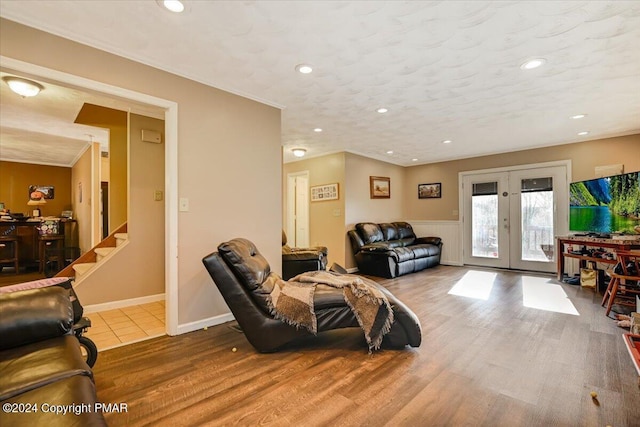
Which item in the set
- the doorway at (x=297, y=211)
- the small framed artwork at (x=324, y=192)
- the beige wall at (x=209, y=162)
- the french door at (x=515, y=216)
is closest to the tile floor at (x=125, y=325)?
the beige wall at (x=209, y=162)

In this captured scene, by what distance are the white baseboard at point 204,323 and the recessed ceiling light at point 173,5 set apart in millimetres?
2612

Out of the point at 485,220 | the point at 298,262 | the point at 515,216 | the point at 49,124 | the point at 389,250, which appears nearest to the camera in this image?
the point at 298,262

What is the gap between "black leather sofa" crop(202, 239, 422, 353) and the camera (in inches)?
92.0

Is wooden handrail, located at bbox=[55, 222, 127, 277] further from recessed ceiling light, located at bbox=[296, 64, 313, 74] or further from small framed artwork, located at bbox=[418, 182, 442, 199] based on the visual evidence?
small framed artwork, located at bbox=[418, 182, 442, 199]

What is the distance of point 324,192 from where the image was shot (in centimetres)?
615

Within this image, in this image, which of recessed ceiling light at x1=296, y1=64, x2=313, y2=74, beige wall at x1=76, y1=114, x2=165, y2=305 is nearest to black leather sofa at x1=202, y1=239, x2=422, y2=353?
recessed ceiling light at x1=296, y1=64, x2=313, y2=74

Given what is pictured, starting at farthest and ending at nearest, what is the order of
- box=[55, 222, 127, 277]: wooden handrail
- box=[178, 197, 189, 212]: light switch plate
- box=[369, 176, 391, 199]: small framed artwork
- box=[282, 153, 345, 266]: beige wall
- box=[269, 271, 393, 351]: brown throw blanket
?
box=[369, 176, 391, 199]: small framed artwork → box=[282, 153, 345, 266]: beige wall → box=[55, 222, 127, 277]: wooden handrail → box=[178, 197, 189, 212]: light switch plate → box=[269, 271, 393, 351]: brown throw blanket

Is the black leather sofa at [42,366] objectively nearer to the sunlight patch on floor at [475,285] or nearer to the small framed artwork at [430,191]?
the sunlight patch on floor at [475,285]

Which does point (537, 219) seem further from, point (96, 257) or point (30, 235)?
point (30, 235)

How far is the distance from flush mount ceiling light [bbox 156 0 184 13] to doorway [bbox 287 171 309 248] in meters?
5.01

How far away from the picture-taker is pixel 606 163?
16.0 feet

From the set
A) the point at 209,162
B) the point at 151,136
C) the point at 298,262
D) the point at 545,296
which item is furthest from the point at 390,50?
the point at 545,296

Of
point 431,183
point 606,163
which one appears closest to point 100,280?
point 431,183

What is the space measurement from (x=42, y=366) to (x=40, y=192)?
8.35 m
